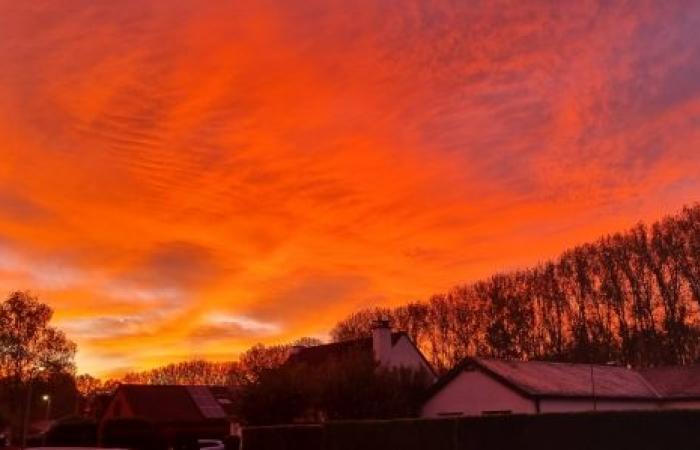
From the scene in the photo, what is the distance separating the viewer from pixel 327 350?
207 feet

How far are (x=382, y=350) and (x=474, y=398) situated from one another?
1217cm

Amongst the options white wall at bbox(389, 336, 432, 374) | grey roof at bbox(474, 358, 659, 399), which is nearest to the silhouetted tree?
white wall at bbox(389, 336, 432, 374)

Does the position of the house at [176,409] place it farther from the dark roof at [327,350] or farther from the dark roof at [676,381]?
the dark roof at [676,381]

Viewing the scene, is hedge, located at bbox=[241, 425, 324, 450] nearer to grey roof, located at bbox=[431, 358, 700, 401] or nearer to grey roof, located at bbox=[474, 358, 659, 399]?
grey roof, located at bbox=[431, 358, 700, 401]

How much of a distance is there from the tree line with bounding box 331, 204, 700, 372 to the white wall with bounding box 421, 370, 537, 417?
100.0 feet

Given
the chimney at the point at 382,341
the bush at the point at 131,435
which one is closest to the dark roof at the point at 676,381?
the chimney at the point at 382,341

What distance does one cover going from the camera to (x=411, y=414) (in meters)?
42.4

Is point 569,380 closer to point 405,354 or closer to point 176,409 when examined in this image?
point 405,354

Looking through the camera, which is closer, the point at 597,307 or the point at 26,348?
the point at 26,348

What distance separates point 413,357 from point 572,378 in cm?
1751

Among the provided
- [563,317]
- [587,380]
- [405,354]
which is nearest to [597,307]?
[563,317]

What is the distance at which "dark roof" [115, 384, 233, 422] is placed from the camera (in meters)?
73.9

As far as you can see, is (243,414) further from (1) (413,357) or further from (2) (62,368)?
(2) (62,368)

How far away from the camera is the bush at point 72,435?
56.2m
